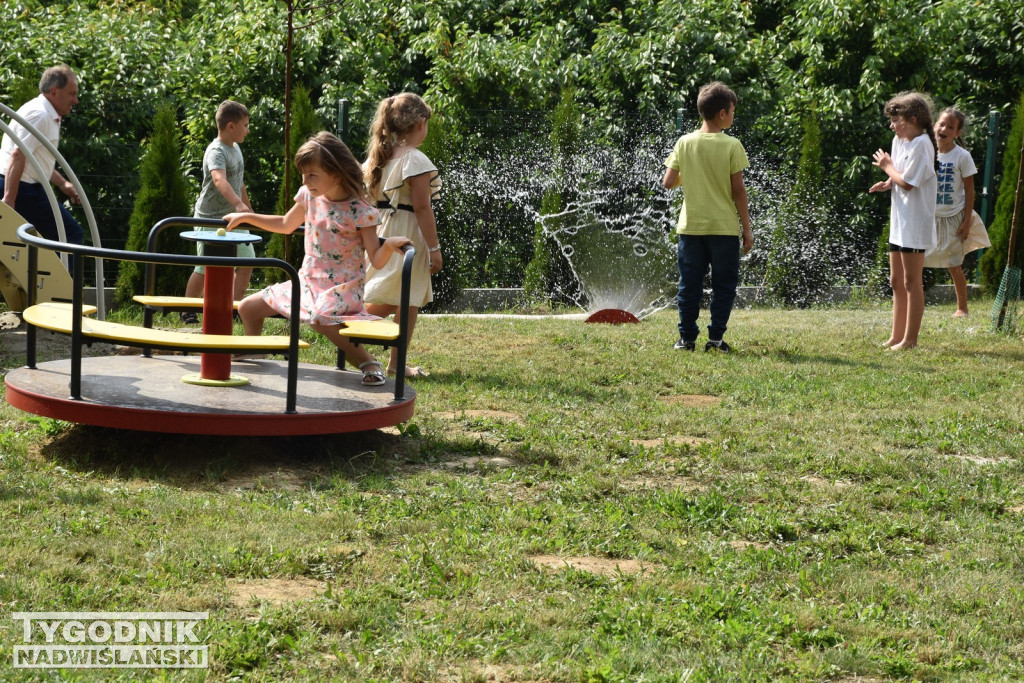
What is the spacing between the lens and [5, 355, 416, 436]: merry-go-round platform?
4.79 m

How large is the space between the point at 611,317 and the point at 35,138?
501 cm

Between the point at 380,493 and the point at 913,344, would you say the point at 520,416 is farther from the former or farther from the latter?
the point at 913,344

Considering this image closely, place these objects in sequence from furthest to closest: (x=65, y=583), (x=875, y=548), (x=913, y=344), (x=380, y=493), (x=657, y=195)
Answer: (x=657, y=195), (x=913, y=344), (x=380, y=493), (x=875, y=548), (x=65, y=583)

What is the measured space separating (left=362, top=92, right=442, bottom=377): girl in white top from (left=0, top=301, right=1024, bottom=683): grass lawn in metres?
0.63

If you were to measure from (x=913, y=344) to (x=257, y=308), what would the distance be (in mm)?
5240

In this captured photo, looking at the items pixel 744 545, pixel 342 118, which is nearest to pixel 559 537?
pixel 744 545

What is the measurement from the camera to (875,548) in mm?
4102

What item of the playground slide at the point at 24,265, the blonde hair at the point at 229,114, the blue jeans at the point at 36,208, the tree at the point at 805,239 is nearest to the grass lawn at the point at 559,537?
the playground slide at the point at 24,265

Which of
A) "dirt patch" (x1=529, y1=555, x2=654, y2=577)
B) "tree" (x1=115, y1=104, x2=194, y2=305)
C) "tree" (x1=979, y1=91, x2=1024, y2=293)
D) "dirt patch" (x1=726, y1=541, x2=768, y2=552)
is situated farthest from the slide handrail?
"tree" (x1=979, y1=91, x2=1024, y2=293)

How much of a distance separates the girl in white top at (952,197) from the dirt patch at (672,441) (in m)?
→ 5.52

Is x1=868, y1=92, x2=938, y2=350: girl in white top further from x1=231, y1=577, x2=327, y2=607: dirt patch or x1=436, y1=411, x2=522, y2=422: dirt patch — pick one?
x1=231, y1=577, x2=327, y2=607: dirt patch

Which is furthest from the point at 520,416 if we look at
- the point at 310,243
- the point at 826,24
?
the point at 826,24

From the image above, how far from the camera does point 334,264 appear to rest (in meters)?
5.79

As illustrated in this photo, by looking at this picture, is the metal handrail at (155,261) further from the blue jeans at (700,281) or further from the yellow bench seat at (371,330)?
the blue jeans at (700,281)
